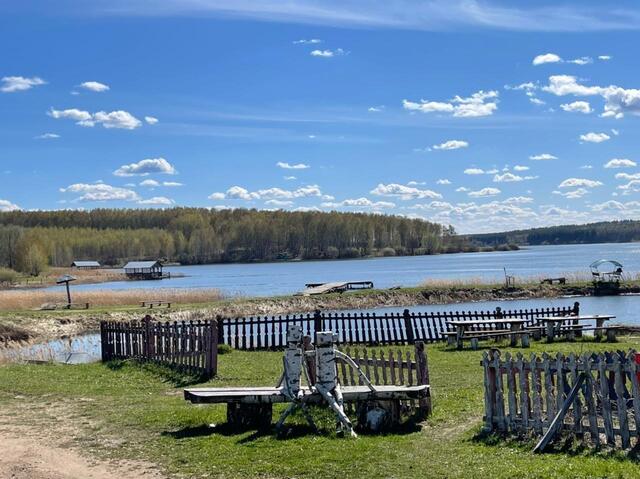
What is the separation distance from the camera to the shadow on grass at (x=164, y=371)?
18.2 m

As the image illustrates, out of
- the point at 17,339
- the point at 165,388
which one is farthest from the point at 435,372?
the point at 17,339

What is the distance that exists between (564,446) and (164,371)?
40.5 ft

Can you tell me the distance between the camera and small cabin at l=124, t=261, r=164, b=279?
12531 centimetres

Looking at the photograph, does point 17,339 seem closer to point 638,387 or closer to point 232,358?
point 232,358

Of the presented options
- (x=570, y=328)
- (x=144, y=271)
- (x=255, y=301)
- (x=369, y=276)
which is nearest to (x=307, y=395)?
(x=570, y=328)

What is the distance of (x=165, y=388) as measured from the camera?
17.6 m

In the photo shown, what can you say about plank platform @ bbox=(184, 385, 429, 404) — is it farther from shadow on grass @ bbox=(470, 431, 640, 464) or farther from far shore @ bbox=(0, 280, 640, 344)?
far shore @ bbox=(0, 280, 640, 344)

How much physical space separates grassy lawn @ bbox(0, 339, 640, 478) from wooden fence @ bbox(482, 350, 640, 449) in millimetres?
431

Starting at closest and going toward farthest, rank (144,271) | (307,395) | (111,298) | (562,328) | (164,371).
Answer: (307,395) → (164,371) → (562,328) → (111,298) → (144,271)

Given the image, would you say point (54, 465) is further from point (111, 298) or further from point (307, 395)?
point (111, 298)

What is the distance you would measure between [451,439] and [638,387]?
2644 millimetres

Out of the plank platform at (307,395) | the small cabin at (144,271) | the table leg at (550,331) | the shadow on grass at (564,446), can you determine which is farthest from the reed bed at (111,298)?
the small cabin at (144,271)

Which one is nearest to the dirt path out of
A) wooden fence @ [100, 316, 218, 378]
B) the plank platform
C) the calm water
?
the plank platform

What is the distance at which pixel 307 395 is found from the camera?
11648mm
